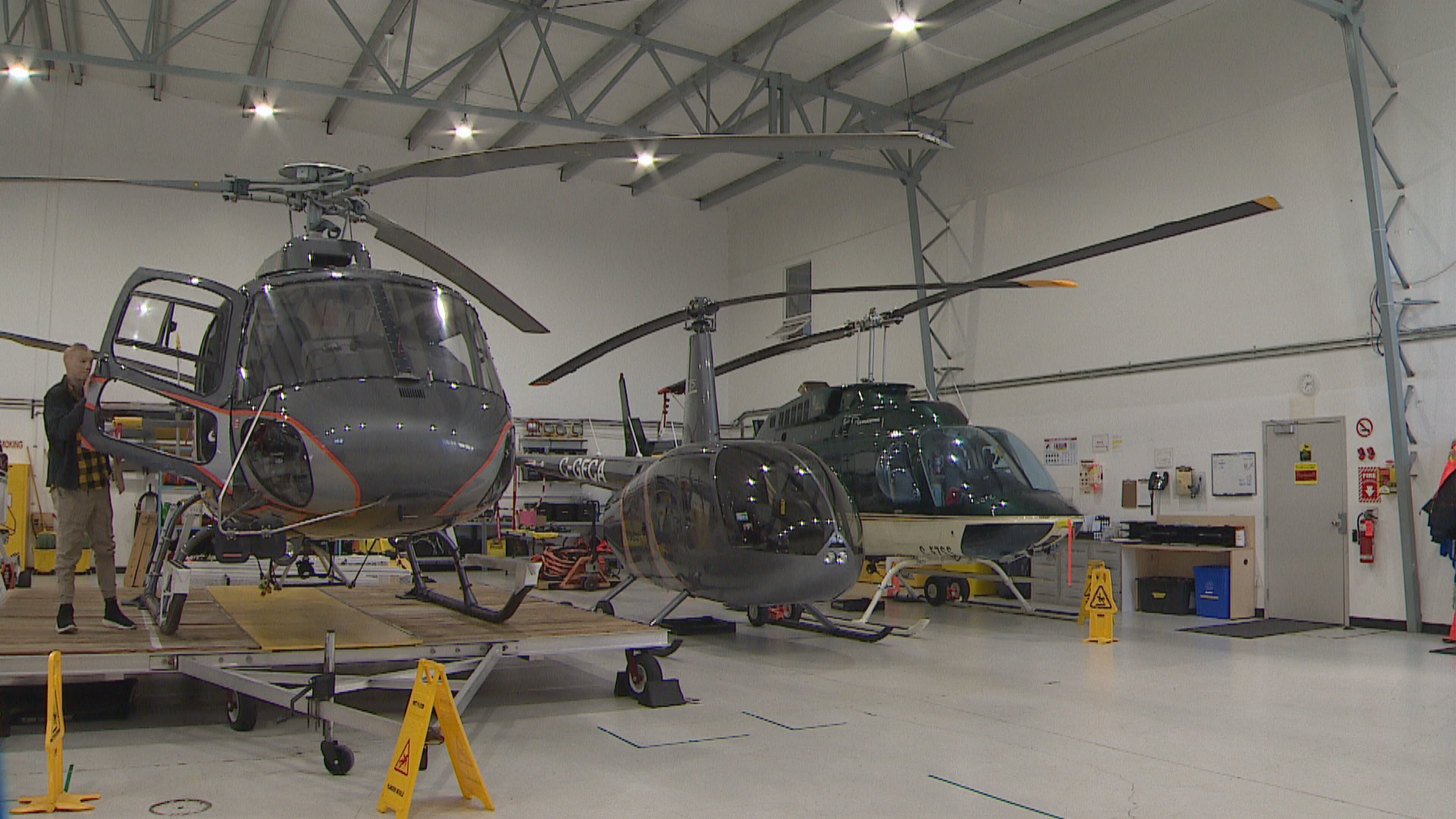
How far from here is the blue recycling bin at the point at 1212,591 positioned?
391 inches

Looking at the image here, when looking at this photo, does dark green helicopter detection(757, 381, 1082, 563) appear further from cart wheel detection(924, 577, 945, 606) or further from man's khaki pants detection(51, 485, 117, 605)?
man's khaki pants detection(51, 485, 117, 605)

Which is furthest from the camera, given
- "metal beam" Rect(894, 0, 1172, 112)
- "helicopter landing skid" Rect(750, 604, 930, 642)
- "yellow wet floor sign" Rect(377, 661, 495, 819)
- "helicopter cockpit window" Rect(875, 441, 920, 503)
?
"metal beam" Rect(894, 0, 1172, 112)

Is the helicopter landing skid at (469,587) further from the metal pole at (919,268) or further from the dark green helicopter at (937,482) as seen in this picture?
the metal pole at (919,268)

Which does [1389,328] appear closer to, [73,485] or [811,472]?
[811,472]

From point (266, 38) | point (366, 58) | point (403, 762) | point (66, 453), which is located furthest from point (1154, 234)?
point (266, 38)

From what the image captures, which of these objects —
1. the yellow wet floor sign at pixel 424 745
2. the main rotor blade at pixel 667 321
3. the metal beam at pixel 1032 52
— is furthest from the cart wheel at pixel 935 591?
the yellow wet floor sign at pixel 424 745

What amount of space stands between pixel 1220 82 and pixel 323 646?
9.93 metres

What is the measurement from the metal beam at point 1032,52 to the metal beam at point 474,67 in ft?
16.1

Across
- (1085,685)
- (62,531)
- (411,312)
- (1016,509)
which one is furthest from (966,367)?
(62,531)

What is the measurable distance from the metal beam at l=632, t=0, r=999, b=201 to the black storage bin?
5983mm

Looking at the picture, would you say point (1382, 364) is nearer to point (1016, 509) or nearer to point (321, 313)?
point (1016, 509)

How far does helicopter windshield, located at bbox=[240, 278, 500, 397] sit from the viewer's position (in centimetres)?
465

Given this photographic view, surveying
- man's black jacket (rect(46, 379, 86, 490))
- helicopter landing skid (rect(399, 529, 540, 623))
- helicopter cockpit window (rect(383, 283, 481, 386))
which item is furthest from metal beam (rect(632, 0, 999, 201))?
man's black jacket (rect(46, 379, 86, 490))

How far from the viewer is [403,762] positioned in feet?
11.5
